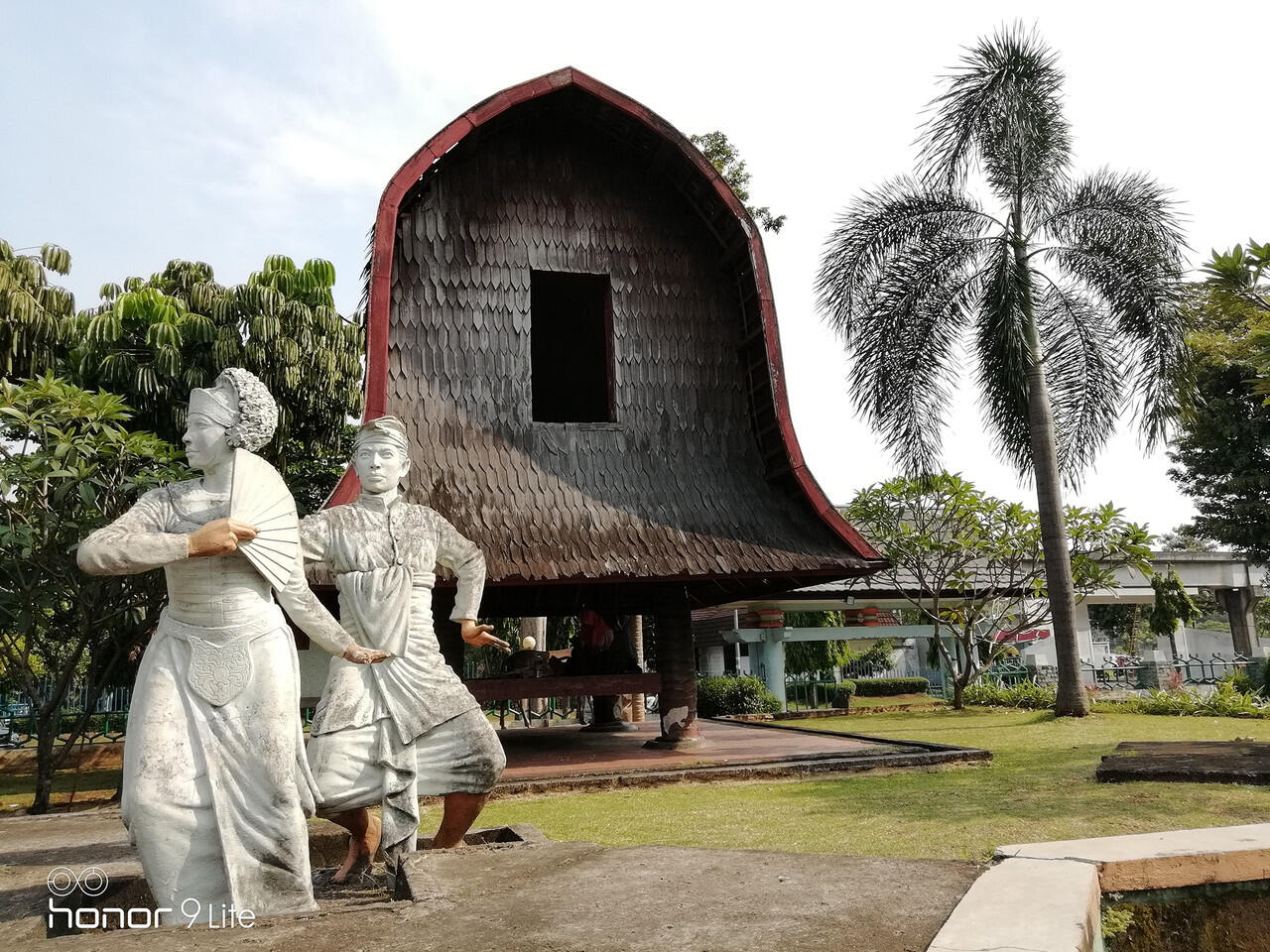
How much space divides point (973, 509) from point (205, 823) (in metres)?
15.3

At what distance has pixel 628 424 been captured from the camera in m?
9.68

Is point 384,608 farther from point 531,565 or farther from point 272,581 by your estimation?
point 531,565

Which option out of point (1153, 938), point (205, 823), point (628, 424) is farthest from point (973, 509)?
point (205, 823)

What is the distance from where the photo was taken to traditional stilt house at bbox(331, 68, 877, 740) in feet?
29.0

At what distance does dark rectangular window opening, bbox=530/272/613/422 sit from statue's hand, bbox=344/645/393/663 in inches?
352

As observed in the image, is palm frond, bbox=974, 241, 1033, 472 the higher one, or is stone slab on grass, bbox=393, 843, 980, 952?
palm frond, bbox=974, 241, 1033, 472

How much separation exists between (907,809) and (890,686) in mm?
18787

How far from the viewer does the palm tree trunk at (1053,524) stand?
527 inches

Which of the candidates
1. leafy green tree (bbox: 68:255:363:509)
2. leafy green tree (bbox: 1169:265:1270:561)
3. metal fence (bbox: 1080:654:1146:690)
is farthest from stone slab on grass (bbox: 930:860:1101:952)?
leafy green tree (bbox: 1169:265:1270:561)

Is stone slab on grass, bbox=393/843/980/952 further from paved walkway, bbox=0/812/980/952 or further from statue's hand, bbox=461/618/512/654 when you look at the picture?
statue's hand, bbox=461/618/512/654

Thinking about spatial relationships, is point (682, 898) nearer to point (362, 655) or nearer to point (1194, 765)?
point (362, 655)

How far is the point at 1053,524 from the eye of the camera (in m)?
13.6

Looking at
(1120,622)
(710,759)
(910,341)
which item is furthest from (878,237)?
(1120,622)

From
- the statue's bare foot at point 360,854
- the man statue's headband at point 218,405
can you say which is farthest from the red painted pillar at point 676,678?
the man statue's headband at point 218,405
